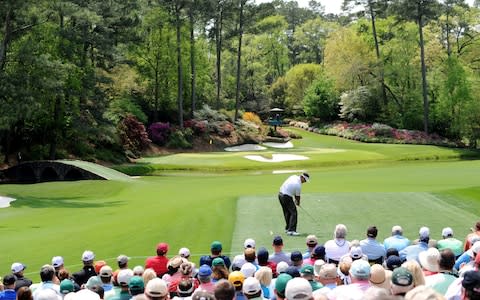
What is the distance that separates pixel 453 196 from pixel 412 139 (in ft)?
130

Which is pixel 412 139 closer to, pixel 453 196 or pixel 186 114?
pixel 186 114

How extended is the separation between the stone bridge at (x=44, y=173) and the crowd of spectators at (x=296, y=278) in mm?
24826

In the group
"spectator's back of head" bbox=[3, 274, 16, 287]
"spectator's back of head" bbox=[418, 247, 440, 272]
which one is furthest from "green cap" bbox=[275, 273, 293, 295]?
"spectator's back of head" bbox=[3, 274, 16, 287]

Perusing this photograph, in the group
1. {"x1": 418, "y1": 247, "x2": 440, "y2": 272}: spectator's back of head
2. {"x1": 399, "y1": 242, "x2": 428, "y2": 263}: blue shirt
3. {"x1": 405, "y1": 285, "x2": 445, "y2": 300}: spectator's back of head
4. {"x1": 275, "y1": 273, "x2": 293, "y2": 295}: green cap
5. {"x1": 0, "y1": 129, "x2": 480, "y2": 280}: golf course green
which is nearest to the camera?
{"x1": 405, "y1": 285, "x2": 445, "y2": 300}: spectator's back of head

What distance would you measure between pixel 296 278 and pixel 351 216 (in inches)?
502

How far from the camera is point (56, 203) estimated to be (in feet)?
83.3

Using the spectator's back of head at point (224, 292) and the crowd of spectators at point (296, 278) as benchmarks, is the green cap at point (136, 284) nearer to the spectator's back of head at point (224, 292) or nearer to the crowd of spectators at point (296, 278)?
the crowd of spectators at point (296, 278)

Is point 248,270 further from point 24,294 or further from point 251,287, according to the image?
point 24,294

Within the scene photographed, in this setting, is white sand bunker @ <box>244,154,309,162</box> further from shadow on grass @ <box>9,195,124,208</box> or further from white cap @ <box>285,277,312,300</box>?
white cap @ <box>285,277,312,300</box>

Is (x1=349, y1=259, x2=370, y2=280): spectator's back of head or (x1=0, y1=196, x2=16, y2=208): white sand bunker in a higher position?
(x1=349, y1=259, x2=370, y2=280): spectator's back of head

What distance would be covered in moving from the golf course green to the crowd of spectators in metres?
3.73

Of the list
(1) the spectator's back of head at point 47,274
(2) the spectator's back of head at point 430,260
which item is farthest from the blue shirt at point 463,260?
(1) the spectator's back of head at point 47,274

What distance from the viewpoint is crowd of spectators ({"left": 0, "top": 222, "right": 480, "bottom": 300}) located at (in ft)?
17.3

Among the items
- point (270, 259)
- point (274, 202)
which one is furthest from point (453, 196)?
point (270, 259)
